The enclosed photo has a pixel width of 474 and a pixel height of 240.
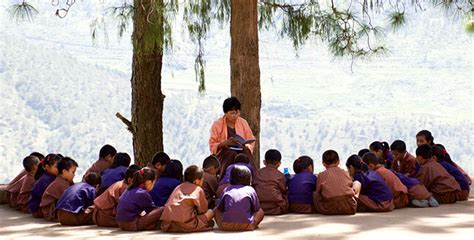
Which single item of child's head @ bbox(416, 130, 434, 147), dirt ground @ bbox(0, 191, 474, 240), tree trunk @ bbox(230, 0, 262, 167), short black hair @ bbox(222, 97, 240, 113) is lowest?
dirt ground @ bbox(0, 191, 474, 240)

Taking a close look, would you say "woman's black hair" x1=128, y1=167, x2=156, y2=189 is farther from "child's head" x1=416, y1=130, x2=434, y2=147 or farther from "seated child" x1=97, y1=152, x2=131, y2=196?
"child's head" x1=416, y1=130, x2=434, y2=147

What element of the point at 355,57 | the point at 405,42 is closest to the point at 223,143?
the point at 355,57

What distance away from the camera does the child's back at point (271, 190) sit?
6.77 meters

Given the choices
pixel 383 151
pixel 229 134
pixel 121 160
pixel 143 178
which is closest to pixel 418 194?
pixel 383 151

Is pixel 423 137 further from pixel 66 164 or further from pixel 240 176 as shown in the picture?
pixel 66 164

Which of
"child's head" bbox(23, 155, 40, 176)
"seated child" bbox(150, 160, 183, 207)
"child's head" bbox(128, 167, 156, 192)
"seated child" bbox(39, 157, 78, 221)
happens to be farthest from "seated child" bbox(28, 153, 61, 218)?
"child's head" bbox(128, 167, 156, 192)

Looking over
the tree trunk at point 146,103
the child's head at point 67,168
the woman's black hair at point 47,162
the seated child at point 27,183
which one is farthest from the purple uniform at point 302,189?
the tree trunk at point 146,103

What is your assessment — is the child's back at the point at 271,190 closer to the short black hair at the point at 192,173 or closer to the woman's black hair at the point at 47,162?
the short black hair at the point at 192,173

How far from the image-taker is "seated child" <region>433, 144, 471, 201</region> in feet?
25.0

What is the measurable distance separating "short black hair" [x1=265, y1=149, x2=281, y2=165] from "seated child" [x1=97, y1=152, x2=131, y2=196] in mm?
1259

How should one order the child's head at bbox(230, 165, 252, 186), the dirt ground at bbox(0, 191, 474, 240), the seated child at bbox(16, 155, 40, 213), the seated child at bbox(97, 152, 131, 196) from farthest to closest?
the seated child at bbox(16, 155, 40, 213) → the seated child at bbox(97, 152, 131, 196) → the child's head at bbox(230, 165, 252, 186) → the dirt ground at bbox(0, 191, 474, 240)

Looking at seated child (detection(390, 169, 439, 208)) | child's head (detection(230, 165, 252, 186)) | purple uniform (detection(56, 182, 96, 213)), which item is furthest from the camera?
seated child (detection(390, 169, 439, 208))

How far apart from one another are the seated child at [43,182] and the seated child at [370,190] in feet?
8.49

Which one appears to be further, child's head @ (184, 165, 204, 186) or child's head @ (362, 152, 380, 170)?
child's head @ (362, 152, 380, 170)
